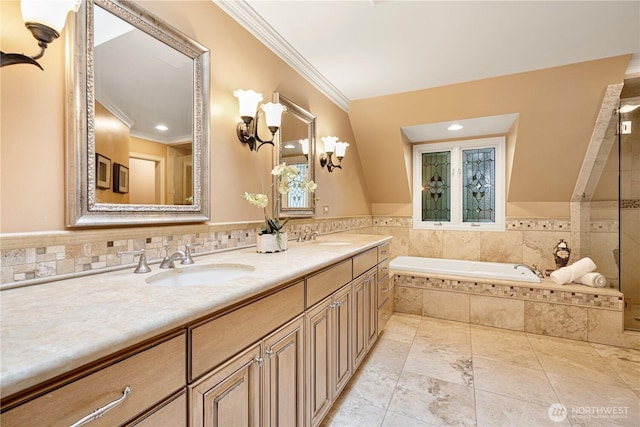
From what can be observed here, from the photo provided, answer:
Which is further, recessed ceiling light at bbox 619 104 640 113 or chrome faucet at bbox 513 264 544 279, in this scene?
chrome faucet at bbox 513 264 544 279

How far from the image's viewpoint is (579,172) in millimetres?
3064

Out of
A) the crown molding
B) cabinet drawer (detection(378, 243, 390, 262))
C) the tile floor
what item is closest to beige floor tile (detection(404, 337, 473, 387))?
the tile floor

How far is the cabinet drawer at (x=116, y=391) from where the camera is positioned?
50 centimetres

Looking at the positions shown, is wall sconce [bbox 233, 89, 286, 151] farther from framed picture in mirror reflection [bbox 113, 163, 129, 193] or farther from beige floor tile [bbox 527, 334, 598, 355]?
beige floor tile [bbox 527, 334, 598, 355]

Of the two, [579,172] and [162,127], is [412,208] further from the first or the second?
[162,127]

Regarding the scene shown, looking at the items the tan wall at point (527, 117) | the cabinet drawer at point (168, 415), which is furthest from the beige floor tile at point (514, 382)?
the tan wall at point (527, 117)

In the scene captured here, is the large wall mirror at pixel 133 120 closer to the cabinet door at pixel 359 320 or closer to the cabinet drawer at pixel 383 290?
the cabinet door at pixel 359 320

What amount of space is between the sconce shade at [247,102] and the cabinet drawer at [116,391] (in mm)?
1310

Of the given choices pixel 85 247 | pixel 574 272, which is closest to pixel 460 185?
pixel 574 272

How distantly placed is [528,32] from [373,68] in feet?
3.67

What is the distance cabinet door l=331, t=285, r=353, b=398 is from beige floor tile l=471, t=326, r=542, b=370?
4.25 ft

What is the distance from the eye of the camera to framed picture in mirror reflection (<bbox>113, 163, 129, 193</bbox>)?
3.81 feet

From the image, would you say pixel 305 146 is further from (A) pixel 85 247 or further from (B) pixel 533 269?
(B) pixel 533 269

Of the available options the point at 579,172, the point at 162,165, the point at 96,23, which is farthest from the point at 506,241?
the point at 96,23
